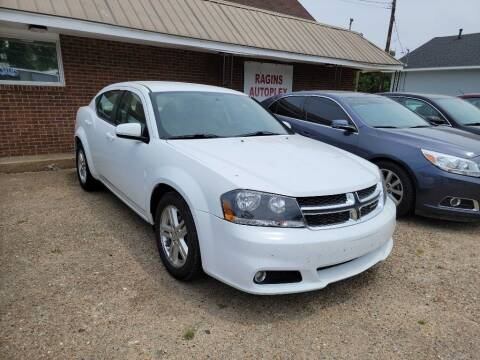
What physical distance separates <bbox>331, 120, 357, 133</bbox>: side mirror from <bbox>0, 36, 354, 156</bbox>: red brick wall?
4.81m

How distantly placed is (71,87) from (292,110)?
441 cm

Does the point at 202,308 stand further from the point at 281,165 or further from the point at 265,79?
the point at 265,79

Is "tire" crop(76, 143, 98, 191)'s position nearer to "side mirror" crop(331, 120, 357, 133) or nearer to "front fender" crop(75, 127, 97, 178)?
"front fender" crop(75, 127, 97, 178)

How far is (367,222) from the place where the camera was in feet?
8.88

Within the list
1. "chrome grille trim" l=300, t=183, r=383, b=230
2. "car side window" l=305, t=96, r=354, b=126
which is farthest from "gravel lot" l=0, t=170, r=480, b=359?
"car side window" l=305, t=96, r=354, b=126

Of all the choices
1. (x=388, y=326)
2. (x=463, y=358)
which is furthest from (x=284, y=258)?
(x=463, y=358)

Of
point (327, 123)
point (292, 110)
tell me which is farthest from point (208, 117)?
point (292, 110)

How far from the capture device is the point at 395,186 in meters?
4.48

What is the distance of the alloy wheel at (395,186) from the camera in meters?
4.40

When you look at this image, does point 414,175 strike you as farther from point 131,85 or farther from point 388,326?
point 131,85

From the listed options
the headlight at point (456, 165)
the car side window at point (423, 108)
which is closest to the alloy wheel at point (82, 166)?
the headlight at point (456, 165)

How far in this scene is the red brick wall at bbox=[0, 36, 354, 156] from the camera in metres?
6.66

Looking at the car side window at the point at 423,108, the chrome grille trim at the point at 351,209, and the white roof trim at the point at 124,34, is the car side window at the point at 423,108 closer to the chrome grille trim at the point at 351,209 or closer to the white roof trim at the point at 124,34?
the white roof trim at the point at 124,34

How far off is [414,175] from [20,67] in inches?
268
